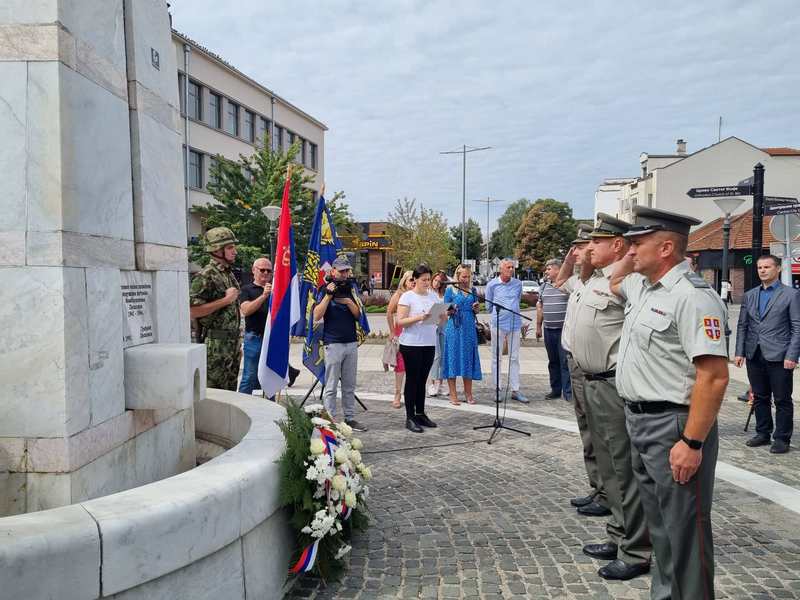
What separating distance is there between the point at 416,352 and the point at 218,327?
249 centimetres

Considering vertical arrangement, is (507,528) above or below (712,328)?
below

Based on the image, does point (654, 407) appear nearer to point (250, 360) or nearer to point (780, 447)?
point (780, 447)

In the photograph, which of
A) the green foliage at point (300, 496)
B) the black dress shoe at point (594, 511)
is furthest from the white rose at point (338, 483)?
the black dress shoe at point (594, 511)

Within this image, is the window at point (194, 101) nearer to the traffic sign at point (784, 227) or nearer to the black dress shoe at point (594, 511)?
the traffic sign at point (784, 227)

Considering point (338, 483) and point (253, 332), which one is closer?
point (338, 483)

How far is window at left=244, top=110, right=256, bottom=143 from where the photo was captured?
4116 cm

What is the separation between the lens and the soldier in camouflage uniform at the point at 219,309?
5609mm

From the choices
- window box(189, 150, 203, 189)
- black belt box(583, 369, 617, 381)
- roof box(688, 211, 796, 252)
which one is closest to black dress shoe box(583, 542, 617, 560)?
black belt box(583, 369, 617, 381)

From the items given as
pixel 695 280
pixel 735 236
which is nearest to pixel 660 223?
pixel 695 280

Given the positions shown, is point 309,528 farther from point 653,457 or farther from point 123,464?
point 653,457

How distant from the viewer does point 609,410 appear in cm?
406

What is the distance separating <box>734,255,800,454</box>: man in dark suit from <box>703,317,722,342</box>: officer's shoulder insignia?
14.1ft

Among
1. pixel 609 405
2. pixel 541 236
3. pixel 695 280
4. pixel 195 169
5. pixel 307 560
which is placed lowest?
pixel 307 560

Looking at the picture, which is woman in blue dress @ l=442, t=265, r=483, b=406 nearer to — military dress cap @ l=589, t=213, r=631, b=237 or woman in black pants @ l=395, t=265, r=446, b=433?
woman in black pants @ l=395, t=265, r=446, b=433
